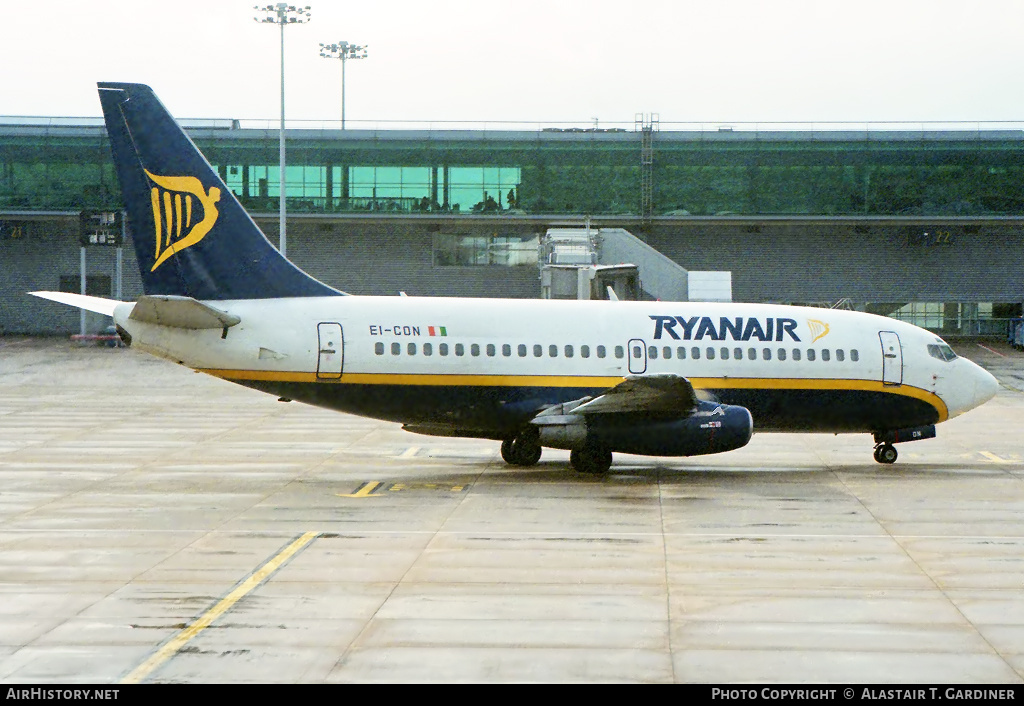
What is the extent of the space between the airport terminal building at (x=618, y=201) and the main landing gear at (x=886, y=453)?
4223cm

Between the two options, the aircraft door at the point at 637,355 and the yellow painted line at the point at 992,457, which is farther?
the yellow painted line at the point at 992,457

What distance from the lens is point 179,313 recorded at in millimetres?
24719

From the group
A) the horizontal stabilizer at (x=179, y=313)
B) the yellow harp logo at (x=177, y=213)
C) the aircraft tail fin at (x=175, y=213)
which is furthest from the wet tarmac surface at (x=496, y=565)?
the yellow harp logo at (x=177, y=213)

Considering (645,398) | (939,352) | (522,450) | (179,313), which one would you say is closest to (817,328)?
(939,352)

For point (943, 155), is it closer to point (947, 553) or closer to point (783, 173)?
point (783, 173)

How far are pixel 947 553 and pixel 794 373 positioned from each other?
9.77 meters

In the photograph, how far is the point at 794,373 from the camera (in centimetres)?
2855

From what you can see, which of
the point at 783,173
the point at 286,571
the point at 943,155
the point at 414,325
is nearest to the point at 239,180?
the point at 783,173

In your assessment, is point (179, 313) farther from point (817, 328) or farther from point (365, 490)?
point (817, 328)

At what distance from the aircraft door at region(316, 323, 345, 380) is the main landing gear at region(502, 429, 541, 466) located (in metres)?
4.81

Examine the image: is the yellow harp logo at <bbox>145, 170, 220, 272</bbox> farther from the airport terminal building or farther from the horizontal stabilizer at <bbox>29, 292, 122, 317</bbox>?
the airport terminal building

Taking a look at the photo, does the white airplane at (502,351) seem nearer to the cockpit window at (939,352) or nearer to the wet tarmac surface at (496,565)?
the cockpit window at (939,352)

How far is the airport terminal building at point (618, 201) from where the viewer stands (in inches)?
2820

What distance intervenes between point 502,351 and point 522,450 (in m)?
2.72
